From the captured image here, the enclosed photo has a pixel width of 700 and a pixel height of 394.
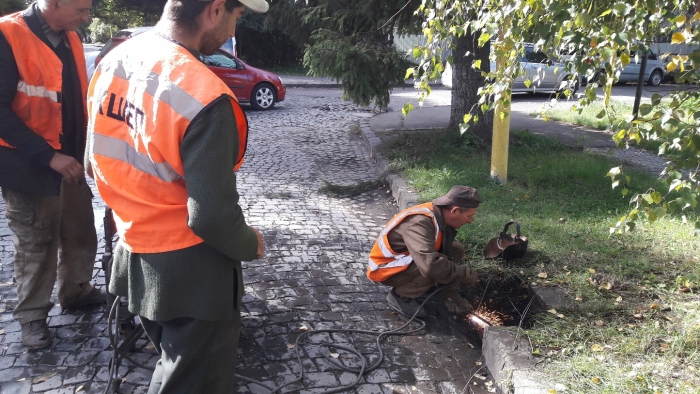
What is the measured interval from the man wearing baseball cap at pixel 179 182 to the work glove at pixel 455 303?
2597 mm

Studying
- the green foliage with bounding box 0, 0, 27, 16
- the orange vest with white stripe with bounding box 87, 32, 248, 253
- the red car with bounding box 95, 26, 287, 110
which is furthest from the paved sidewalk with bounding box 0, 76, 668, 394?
the green foliage with bounding box 0, 0, 27, 16

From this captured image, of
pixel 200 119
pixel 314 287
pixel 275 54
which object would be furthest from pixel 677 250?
pixel 275 54

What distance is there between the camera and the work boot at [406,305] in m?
4.30

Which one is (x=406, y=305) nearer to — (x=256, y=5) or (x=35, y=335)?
(x=35, y=335)

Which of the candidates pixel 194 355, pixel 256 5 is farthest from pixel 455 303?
pixel 256 5

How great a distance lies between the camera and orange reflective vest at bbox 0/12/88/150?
3.38 metres

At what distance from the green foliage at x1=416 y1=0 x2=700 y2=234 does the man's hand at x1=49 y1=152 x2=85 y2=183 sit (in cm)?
223

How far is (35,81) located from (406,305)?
2.84 meters

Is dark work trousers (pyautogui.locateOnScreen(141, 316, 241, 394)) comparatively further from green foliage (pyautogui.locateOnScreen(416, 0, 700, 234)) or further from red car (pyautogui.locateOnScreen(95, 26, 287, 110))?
red car (pyautogui.locateOnScreen(95, 26, 287, 110))

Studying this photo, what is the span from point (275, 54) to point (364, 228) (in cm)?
2153

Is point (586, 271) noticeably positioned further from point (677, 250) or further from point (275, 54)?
point (275, 54)

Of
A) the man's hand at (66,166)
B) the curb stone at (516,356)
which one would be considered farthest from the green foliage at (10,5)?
the curb stone at (516,356)

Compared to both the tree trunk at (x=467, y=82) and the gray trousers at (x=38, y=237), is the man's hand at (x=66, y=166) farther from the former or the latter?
the tree trunk at (x=467, y=82)

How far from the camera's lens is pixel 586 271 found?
4617 mm
